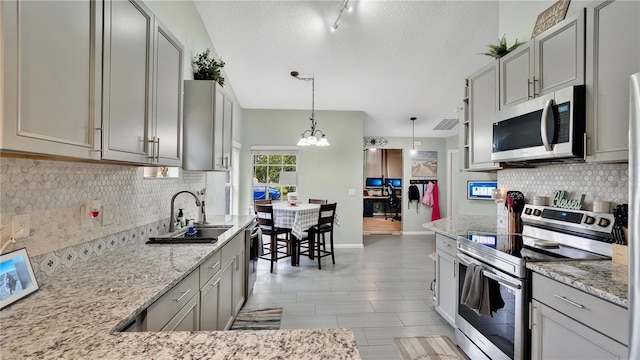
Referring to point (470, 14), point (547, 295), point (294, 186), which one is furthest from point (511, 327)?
point (294, 186)

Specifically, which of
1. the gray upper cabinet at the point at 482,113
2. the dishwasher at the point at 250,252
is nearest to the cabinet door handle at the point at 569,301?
the gray upper cabinet at the point at 482,113

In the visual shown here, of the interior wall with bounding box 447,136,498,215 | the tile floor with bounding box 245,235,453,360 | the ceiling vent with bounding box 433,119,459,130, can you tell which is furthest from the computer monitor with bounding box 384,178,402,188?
the tile floor with bounding box 245,235,453,360

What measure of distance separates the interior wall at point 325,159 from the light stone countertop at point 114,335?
446 centimetres

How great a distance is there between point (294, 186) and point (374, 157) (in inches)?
239

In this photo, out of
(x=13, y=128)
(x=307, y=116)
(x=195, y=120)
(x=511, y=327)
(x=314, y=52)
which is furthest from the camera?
(x=307, y=116)

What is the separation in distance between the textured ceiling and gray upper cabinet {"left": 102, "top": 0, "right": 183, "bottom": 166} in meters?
1.95

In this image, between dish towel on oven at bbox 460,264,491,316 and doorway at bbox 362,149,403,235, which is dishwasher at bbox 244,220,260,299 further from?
doorway at bbox 362,149,403,235

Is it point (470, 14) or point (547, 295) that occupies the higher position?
point (470, 14)

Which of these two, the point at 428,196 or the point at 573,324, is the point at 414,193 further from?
the point at 573,324

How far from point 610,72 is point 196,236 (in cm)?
312

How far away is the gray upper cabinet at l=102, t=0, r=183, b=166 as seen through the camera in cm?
131

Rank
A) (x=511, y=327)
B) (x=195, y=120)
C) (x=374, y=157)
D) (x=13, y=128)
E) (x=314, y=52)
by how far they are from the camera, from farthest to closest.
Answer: (x=374, y=157) < (x=314, y=52) < (x=195, y=120) < (x=511, y=327) < (x=13, y=128)

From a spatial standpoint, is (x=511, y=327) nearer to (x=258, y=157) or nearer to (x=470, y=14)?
(x=470, y=14)

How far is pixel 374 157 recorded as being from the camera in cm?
1109
